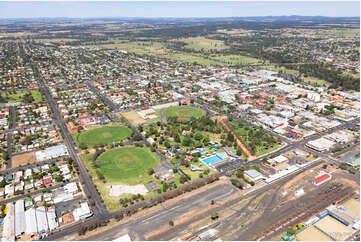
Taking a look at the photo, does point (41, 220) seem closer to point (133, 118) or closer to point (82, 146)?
point (82, 146)

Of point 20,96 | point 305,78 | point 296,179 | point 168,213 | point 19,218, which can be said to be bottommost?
point 168,213

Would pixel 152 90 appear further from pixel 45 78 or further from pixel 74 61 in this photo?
pixel 74 61

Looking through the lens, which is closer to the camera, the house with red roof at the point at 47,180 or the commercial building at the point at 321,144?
the house with red roof at the point at 47,180

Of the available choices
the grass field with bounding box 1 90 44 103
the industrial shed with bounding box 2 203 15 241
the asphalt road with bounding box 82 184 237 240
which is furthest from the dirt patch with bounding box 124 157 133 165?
the grass field with bounding box 1 90 44 103

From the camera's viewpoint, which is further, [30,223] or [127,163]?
[127,163]

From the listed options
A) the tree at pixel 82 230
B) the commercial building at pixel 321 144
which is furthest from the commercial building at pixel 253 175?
the tree at pixel 82 230

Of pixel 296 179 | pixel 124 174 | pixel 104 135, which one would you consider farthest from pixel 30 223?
pixel 296 179

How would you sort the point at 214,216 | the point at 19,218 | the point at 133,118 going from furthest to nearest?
the point at 133,118 < the point at 214,216 < the point at 19,218

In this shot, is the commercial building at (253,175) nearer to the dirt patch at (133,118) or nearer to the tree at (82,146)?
the dirt patch at (133,118)
